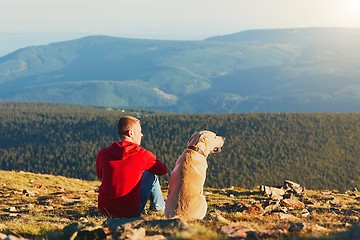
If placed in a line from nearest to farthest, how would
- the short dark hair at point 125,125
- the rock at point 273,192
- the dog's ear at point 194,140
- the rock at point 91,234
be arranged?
the rock at point 91,234
the short dark hair at point 125,125
the dog's ear at point 194,140
the rock at point 273,192

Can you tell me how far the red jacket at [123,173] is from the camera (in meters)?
12.4

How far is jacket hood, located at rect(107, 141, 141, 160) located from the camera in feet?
40.2

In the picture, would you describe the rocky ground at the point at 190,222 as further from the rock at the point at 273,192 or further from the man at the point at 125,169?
the man at the point at 125,169

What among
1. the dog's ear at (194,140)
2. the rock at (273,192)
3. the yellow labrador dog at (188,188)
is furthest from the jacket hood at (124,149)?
the rock at (273,192)

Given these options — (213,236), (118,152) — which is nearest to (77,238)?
(213,236)

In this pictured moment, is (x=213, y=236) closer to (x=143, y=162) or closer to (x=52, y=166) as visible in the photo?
(x=143, y=162)

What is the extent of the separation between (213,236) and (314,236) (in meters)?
1.63

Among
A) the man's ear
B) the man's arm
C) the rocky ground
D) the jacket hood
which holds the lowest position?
the rocky ground

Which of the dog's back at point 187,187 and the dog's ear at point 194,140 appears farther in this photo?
the dog's ear at point 194,140

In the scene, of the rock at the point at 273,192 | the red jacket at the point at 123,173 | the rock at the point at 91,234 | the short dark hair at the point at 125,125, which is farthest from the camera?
the rock at the point at 273,192

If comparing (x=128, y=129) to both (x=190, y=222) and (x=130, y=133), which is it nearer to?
(x=130, y=133)

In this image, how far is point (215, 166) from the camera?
574 feet

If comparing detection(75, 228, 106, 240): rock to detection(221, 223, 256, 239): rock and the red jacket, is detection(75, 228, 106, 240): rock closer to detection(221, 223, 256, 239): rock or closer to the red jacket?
detection(221, 223, 256, 239): rock

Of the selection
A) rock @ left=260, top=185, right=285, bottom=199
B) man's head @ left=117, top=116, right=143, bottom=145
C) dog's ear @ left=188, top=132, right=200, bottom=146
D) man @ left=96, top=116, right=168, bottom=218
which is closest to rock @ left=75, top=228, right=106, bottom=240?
man @ left=96, top=116, right=168, bottom=218
